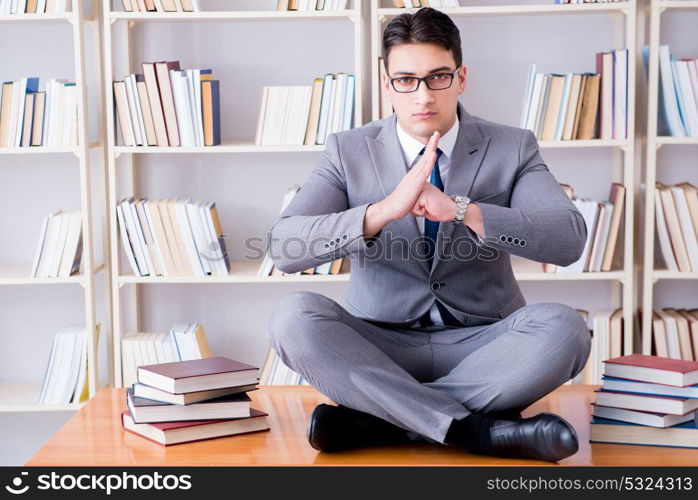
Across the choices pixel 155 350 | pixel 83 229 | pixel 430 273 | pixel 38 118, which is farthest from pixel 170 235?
pixel 430 273

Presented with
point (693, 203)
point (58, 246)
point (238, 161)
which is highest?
point (238, 161)

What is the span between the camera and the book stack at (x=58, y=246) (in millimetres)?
3027

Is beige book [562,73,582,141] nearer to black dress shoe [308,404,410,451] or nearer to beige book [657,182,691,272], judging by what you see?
beige book [657,182,691,272]

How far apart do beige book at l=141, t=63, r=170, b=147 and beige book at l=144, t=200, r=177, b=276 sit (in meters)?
0.21

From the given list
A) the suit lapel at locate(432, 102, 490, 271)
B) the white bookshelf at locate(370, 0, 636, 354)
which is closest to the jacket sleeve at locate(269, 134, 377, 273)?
the suit lapel at locate(432, 102, 490, 271)

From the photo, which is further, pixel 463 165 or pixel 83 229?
pixel 83 229

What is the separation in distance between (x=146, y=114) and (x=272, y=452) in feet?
4.80

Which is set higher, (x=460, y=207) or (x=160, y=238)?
(x=460, y=207)

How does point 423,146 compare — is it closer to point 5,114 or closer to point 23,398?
point 5,114

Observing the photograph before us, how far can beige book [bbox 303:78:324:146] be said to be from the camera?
9.77 ft

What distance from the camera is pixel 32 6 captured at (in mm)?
2953

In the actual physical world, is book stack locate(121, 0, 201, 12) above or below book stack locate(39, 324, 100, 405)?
above

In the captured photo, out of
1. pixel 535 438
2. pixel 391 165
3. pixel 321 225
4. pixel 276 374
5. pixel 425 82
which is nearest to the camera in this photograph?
pixel 535 438
